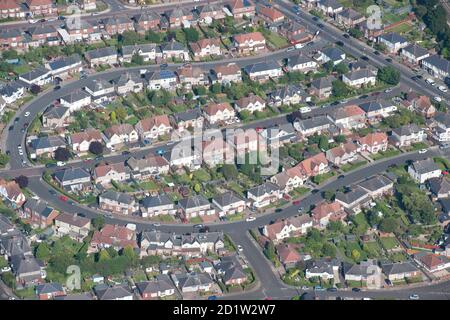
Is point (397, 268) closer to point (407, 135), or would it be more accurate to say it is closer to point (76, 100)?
point (407, 135)

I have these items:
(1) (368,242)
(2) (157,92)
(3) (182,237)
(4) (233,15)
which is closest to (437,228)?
(1) (368,242)

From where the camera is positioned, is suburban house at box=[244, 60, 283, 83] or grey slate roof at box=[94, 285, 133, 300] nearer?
grey slate roof at box=[94, 285, 133, 300]

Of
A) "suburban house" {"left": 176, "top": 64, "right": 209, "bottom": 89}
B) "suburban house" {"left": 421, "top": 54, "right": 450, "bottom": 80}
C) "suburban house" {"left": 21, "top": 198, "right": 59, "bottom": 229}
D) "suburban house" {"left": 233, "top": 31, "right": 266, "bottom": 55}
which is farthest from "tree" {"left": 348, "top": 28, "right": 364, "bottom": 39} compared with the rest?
"suburban house" {"left": 21, "top": 198, "right": 59, "bottom": 229}

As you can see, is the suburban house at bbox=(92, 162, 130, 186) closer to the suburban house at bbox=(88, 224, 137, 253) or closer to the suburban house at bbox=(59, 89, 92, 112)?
the suburban house at bbox=(88, 224, 137, 253)

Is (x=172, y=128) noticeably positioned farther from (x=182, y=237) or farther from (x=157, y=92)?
(x=182, y=237)

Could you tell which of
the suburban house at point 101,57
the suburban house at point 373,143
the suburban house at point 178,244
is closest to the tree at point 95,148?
the suburban house at point 178,244
